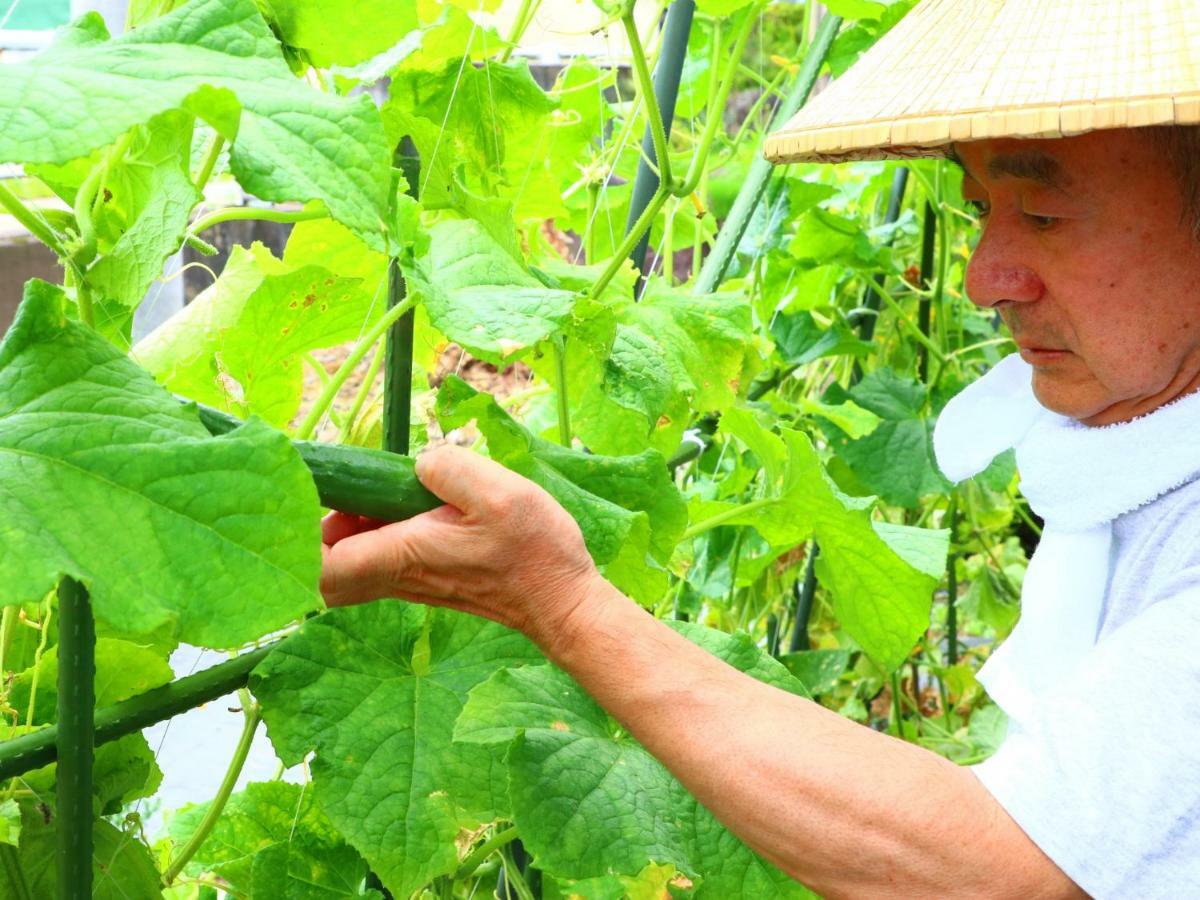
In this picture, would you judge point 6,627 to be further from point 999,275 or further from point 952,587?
point 952,587

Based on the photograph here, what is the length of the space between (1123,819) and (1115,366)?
0.29 meters

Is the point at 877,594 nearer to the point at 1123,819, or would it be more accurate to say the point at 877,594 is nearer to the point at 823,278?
the point at 1123,819

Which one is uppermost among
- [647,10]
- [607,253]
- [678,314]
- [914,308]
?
[647,10]

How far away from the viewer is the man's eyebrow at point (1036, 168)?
2.95 ft

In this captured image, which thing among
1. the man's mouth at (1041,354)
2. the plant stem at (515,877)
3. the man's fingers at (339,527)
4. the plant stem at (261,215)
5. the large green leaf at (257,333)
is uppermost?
the plant stem at (261,215)

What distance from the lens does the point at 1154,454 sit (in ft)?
3.09

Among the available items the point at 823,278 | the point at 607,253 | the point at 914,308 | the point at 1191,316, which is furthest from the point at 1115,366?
the point at 914,308

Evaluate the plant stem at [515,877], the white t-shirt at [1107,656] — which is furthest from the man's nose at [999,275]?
the plant stem at [515,877]

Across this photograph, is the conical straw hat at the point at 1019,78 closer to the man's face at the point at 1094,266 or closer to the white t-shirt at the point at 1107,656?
the man's face at the point at 1094,266

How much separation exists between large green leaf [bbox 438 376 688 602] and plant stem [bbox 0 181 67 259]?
26 cm

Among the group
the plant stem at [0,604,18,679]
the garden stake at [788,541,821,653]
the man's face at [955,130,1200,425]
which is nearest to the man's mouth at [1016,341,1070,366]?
the man's face at [955,130,1200,425]

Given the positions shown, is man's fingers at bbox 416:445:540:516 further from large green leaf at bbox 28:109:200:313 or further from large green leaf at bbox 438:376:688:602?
large green leaf at bbox 28:109:200:313

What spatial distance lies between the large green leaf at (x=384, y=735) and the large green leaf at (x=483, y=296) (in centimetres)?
20

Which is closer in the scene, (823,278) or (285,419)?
(285,419)
